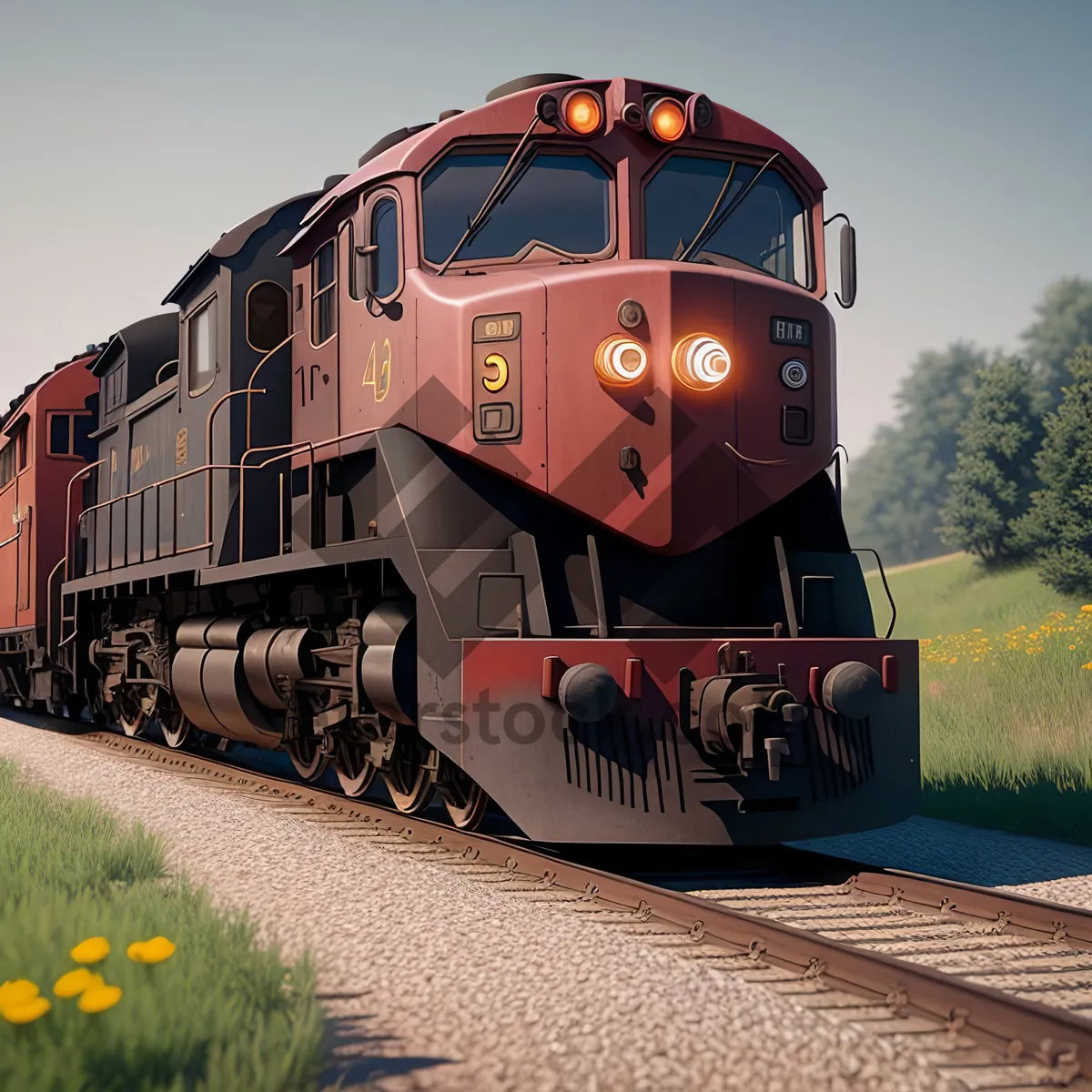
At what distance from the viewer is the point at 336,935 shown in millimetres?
4453

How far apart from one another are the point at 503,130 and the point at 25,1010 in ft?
16.7

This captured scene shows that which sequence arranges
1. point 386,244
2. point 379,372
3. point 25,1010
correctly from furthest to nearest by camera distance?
1. point 379,372
2. point 386,244
3. point 25,1010

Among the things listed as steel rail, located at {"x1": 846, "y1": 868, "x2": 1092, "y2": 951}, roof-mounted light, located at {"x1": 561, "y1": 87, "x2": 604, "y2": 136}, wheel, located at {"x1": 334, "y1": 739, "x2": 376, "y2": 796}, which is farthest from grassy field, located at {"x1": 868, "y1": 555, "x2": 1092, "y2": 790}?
roof-mounted light, located at {"x1": 561, "y1": 87, "x2": 604, "y2": 136}

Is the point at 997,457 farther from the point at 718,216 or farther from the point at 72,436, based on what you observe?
the point at 718,216

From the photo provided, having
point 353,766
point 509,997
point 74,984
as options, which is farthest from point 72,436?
point 74,984

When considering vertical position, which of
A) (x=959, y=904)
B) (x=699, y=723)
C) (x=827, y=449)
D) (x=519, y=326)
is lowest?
(x=959, y=904)

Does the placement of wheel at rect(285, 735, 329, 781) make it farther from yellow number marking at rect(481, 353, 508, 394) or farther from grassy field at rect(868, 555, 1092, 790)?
grassy field at rect(868, 555, 1092, 790)

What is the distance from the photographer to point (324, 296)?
7.86 metres

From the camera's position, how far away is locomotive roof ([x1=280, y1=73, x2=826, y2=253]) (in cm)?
652

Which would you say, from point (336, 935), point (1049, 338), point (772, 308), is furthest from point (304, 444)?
point (1049, 338)

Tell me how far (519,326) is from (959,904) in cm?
352

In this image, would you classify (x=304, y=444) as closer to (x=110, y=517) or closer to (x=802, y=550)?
(x=802, y=550)

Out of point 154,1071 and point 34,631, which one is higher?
point 34,631

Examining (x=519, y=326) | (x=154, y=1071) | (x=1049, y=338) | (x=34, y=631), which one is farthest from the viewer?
(x=1049, y=338)
